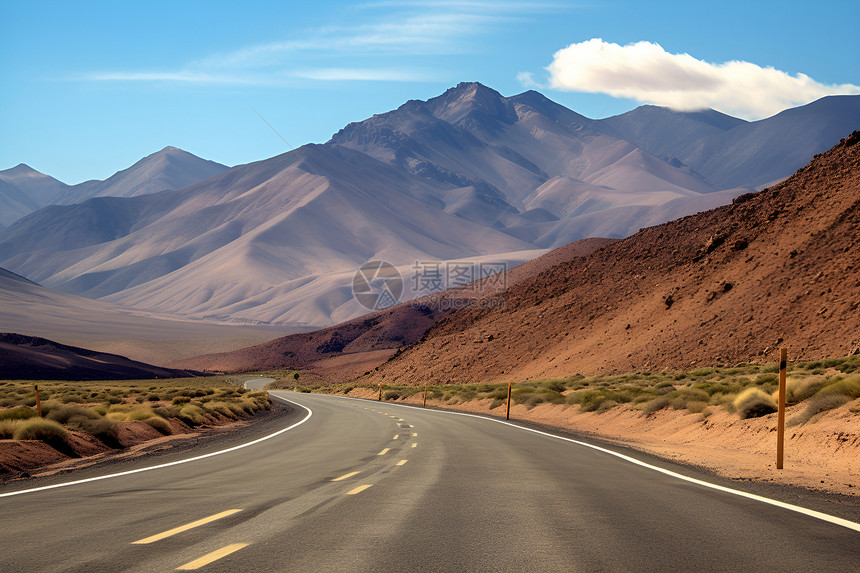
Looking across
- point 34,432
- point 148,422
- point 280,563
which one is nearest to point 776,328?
point 148,422

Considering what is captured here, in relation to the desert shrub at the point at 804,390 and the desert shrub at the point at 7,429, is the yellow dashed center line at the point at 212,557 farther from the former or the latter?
the desert shrub at the point at 804,390

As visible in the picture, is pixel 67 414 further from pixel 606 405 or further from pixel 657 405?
pixel 606 405

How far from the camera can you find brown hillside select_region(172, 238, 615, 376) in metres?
116

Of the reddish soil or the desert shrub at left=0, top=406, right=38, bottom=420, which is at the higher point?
the desert shrub at left=0, top=406, right=38, bottom=420

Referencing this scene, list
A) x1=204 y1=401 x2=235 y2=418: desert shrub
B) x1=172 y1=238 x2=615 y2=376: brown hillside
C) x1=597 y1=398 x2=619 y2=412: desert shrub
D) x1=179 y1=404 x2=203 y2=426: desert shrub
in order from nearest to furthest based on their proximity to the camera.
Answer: x1=179 y1=404 x2=203 y2=426: desert shrub < x1=597 y1=398 x2=619 y2=412: desert shrub < x1=204 y1=401 x2=235 y2=418: desert shrub < x1=172 y1=238 x2=615 y2=376: brown hillside

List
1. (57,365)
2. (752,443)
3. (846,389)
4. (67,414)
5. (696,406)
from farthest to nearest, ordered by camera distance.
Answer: (57,365) < (696,406) < (67,414) < (752,443) < (846,389)

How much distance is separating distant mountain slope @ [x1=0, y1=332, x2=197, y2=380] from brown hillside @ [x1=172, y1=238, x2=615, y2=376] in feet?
93.6

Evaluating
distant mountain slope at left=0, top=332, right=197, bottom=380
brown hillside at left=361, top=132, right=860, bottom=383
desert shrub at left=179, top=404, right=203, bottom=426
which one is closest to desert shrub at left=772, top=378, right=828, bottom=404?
desert shrub at left=179, top=404, right=203, bottom=426

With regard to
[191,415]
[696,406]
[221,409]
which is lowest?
[221,409]

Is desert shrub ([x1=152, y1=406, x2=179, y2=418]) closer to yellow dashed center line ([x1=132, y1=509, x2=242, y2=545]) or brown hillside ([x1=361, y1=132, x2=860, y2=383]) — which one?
yellow dashed center line ([x1=132, y1=509, x2=242, y2=545])

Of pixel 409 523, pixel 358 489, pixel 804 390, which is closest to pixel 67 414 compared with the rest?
pixel 358 489

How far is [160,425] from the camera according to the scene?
23.5m

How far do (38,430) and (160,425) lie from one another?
659 centimetres

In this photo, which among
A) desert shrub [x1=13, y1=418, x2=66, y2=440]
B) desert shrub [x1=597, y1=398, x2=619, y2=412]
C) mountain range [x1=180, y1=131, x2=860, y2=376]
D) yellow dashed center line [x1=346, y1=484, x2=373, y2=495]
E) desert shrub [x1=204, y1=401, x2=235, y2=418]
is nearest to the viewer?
yellow dashed center line [x1=346, y1=484, x2=373, y2=495]
